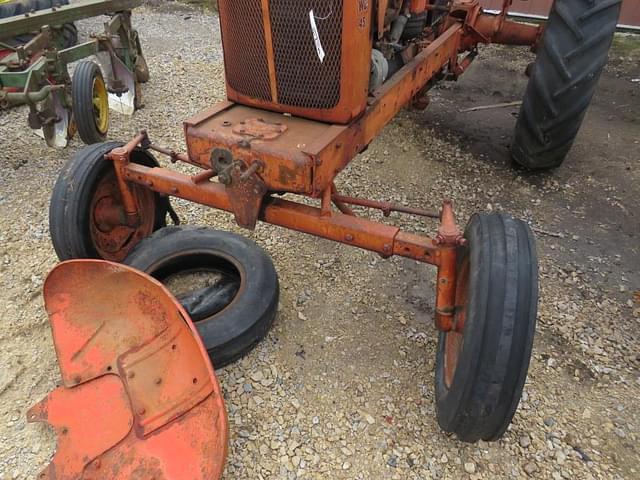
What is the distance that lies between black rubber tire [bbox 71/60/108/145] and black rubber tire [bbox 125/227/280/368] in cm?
184

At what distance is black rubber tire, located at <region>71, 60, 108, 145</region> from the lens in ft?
13.7

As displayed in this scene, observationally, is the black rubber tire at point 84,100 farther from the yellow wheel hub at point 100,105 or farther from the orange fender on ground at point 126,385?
the orange fender on ground at point 126,385

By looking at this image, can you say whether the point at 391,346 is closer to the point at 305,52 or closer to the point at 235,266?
the point at 235,266

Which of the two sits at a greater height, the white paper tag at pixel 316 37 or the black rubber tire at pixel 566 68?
the white paper tag at pixel 316 37

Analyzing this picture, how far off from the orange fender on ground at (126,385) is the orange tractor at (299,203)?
0.27 metres

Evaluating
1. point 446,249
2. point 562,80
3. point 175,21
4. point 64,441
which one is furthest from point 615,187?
point 175,21

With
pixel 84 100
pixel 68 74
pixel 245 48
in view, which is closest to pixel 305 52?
pixel 245 48

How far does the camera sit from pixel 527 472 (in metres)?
2.17

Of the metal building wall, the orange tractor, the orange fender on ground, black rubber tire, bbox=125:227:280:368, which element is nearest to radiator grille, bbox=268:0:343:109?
the orange tractor

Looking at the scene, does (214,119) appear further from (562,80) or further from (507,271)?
(562,80)

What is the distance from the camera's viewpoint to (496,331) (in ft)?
6.07

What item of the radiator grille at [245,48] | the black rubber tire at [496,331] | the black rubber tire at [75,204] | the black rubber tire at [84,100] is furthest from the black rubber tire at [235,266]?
the black rubber tire at [84,100]

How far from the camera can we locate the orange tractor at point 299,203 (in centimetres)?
191

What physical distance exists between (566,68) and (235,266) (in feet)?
8.01
